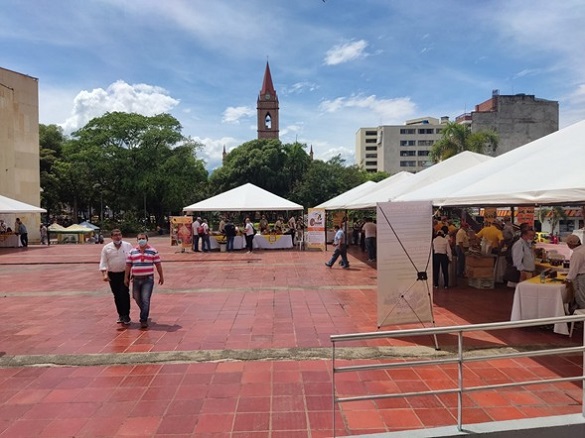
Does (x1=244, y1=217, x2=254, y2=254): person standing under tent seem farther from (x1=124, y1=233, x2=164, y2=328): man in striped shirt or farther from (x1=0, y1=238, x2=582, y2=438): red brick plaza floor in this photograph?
(x1=124, y1=233, x2=164, y2=328): man in striped shirt

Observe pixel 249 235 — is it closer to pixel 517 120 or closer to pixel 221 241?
pixel 221 241

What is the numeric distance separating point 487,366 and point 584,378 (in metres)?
1.48

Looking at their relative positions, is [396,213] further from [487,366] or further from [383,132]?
[383,132]

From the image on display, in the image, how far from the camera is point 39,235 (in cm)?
2684

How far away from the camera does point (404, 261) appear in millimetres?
5691

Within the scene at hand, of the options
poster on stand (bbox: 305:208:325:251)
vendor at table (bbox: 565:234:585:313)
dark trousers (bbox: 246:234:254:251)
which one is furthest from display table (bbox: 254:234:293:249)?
vendor at table (bbox: 565:234:585:313)

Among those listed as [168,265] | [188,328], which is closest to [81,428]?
[188,328]

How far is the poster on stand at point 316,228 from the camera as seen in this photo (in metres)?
17.2

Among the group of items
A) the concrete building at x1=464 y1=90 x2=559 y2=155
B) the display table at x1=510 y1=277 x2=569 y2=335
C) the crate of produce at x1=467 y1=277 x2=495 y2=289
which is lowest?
the crate of produce at x1=467 y1=277 x2=495 y2=289

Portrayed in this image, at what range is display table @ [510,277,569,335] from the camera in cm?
572

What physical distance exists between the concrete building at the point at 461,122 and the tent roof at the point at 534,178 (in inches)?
1482

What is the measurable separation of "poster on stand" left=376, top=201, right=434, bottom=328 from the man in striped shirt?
3.32 meters

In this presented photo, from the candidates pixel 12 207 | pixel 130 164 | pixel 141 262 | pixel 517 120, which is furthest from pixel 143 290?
pixel 517 120

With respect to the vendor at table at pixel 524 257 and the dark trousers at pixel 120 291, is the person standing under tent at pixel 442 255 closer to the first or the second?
the vendor at table at pixel 524 257
